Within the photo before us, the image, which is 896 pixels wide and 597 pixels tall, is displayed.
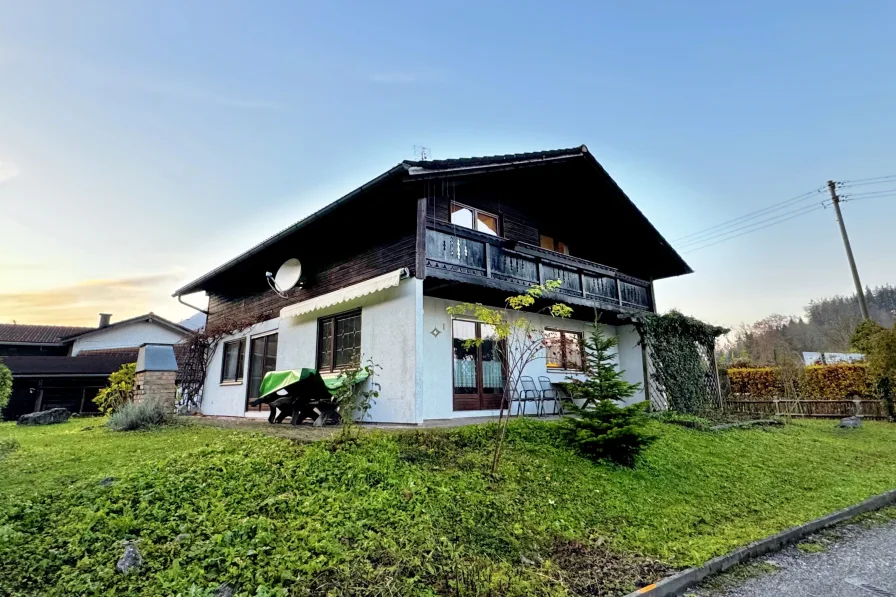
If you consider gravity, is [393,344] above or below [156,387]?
above

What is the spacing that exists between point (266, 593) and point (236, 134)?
40.0ft

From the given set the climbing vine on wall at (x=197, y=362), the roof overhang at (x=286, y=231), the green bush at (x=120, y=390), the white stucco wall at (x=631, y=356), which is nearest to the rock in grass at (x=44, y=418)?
the green bush at (x=120, y=390)

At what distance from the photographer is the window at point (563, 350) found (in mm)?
13648

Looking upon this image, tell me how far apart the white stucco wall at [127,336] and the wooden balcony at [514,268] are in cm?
2619

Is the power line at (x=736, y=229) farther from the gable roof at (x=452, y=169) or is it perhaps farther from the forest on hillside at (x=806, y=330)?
the forest on hillside at (x=806, y=330)

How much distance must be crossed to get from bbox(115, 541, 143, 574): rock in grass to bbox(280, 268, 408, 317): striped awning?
6.03 metres

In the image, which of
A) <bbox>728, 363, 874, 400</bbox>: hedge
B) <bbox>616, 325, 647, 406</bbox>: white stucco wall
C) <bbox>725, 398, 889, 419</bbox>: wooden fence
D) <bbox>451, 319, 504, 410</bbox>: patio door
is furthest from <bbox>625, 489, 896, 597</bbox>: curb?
<bbox>728, 363, 874, 400</bbox>: hedge

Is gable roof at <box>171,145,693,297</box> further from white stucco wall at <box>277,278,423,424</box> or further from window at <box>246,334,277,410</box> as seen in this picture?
window at <box>246,334,277,410</box>

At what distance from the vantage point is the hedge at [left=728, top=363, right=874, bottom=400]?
17500 millimetres

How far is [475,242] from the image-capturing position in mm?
10430

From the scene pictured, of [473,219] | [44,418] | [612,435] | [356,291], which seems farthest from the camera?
[44,418]

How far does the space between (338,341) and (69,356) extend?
23546 millimetres

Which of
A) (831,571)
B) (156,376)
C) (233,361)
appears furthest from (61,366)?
(831,571)

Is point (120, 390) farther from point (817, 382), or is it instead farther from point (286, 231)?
point (817, 382)
